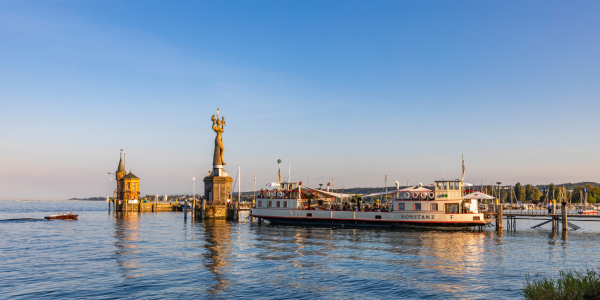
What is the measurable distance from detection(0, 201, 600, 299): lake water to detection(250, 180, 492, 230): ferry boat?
27.3 ft

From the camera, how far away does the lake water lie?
20844 mm

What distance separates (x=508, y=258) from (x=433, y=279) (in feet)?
36.5

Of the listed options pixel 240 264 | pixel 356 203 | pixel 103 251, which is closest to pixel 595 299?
pixel 240 264

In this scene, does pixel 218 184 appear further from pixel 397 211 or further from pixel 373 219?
pixel 397 211

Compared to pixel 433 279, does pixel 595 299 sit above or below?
above

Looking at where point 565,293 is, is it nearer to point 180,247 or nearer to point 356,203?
point 180,247

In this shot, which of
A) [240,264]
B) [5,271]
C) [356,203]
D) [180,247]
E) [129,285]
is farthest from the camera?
[356,203]

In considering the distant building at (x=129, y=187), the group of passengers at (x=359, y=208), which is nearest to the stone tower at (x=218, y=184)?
the group of passengers at (x=359, y=208)

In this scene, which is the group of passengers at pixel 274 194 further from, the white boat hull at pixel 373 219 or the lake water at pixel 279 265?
the lake water at pixel 279 265

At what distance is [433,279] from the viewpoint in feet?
77.5

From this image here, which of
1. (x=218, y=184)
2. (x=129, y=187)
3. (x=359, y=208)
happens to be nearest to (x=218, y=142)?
(x=218, y=184)

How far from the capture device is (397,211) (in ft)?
183

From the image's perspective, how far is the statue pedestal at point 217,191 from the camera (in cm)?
6975

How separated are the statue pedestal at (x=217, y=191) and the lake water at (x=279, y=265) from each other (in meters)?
25.1
